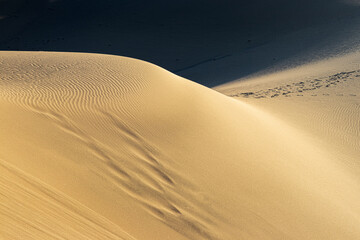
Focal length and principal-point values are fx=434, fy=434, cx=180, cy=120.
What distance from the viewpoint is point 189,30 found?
3098 cm

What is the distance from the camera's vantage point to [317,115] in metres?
12.1

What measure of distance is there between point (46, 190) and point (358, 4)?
28734 millimetres

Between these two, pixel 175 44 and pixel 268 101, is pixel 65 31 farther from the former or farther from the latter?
pixel 268 101

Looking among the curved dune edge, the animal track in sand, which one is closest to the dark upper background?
the animal track in sand

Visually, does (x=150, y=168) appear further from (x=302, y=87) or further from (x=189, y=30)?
(x=189, y=30)

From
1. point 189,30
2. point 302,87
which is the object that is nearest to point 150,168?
point 302,87

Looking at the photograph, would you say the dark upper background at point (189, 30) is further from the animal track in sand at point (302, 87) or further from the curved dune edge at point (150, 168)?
the curved dune edge at point (150, 168)

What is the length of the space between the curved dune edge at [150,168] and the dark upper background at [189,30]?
11.0m

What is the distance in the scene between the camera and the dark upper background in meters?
24.3

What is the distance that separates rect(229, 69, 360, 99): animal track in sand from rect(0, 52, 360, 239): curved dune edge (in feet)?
14.7

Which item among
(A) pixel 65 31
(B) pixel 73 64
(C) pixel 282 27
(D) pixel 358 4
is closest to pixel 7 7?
(A) pixel 65 31

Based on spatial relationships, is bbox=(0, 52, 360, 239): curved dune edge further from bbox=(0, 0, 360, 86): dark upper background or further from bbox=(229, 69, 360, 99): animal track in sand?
bbox=(0, 0, 360, 86): dark upper background

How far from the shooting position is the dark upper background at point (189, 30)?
79.7ft

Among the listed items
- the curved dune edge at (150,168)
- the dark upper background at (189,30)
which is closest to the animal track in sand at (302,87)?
the curved dune edge at (150,168)
